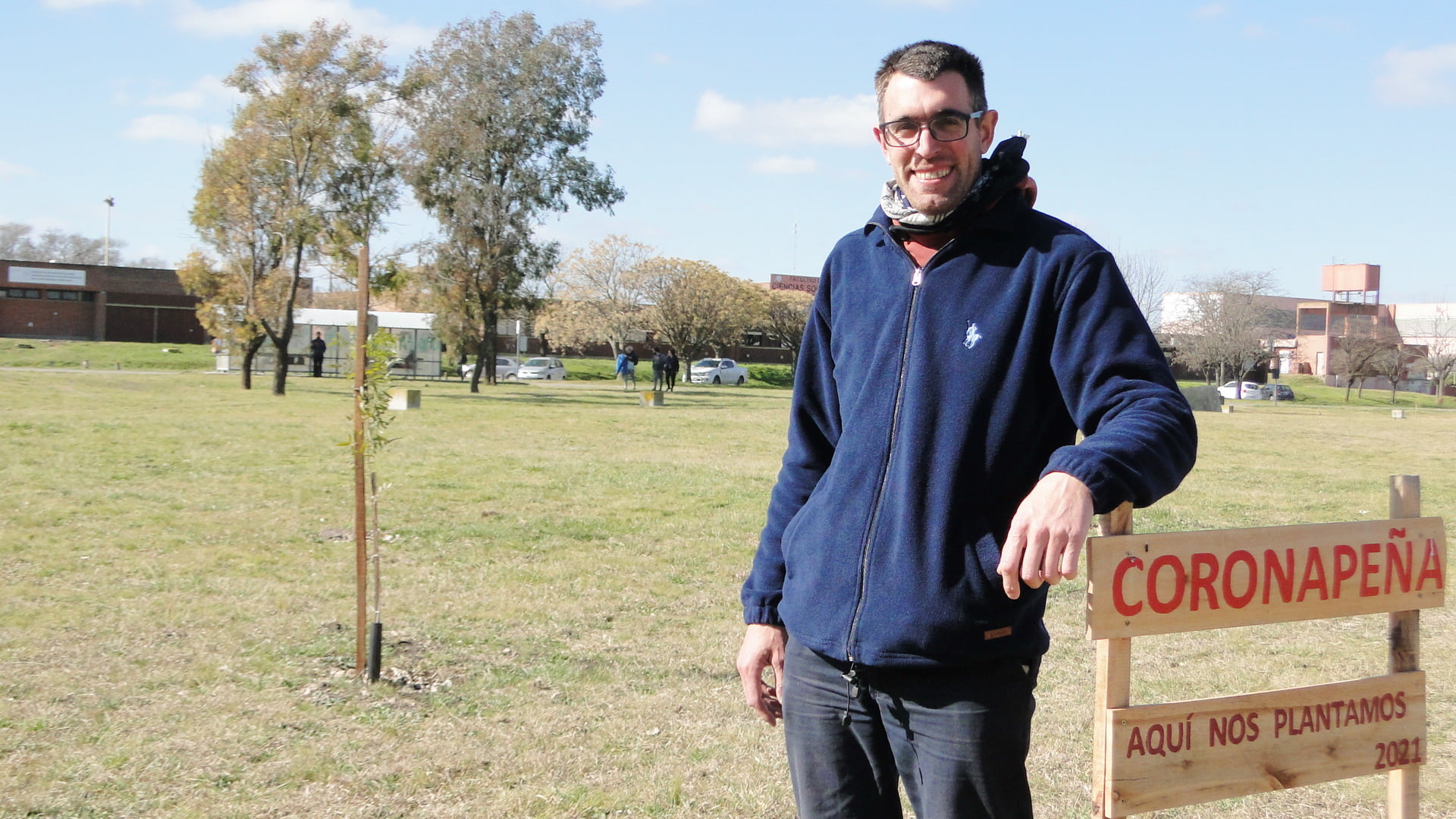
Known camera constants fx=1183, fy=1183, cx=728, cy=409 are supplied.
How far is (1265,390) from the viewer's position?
68.4 meters

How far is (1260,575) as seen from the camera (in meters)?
2.66

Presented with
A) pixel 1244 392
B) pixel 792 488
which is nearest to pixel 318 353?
pixel 792 488

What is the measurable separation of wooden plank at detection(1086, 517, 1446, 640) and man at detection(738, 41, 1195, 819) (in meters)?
0.40

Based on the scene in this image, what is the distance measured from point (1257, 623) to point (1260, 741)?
13.9 inches

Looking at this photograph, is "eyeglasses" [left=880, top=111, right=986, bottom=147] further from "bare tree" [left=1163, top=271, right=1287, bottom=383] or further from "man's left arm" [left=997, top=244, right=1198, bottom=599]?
"bare tree" [left=1163, top=271, right=1287, bottom=383]

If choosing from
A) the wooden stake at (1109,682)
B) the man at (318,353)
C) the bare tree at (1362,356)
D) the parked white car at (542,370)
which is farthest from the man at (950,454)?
the bare tree at (1362,356)

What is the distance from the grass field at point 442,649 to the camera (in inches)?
178

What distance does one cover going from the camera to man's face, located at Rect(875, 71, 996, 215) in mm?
2154

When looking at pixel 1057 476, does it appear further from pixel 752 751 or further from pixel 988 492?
pixel 752 751

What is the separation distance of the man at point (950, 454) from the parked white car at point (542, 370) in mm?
52458

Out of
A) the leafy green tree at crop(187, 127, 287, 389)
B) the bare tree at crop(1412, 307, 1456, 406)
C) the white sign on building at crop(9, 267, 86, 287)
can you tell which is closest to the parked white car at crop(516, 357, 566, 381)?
the leafy green tree at crop(187, 127, 287, 389)

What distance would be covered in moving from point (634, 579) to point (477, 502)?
3.73m

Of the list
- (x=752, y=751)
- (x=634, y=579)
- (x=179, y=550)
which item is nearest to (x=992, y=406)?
(x=752, y=751)

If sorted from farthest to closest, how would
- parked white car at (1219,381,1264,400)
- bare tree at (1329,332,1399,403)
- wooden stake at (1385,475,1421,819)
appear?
1. bare tree at (1329,332,1399,403)
2. parked white car at (1219,381,1264,400)
3. wooden stake at (1385,475,1421,819)
